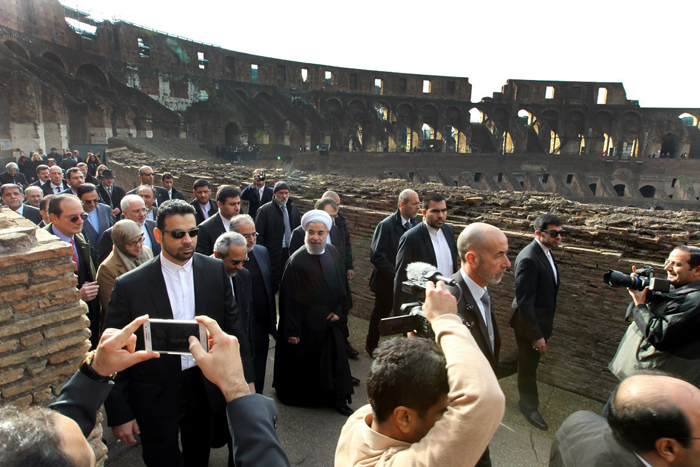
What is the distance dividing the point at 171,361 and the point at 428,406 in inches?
68.2

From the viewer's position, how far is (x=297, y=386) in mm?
3646

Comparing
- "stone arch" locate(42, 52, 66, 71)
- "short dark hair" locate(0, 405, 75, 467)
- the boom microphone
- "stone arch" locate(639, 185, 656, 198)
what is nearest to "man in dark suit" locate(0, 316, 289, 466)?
"short dark hair" locate(0, 405, 75, 467)

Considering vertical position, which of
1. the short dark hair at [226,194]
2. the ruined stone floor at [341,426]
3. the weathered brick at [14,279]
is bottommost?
the ruined stone floor at [341,426]

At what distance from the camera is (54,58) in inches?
997

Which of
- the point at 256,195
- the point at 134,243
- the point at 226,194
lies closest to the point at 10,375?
the point at 134,243

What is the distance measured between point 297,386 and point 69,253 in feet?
7.06

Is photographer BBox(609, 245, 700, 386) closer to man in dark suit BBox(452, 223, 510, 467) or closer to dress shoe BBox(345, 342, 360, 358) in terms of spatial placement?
man in dark suit BBox(452, 223, 510, 467)

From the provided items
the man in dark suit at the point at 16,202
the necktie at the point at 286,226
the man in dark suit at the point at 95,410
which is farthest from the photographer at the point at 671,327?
the man in dark suit at the point at 16,202

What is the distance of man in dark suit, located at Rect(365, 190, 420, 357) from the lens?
4527 mm

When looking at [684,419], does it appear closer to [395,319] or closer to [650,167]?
[395,319]

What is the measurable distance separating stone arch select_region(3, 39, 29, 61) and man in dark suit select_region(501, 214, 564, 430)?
94.9 ft

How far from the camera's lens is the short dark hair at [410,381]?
1.16m

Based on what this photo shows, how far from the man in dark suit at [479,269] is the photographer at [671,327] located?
96 centimetres

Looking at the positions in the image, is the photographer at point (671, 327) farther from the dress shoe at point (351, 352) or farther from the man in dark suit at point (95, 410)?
the dress shoe at point (351, 352)
